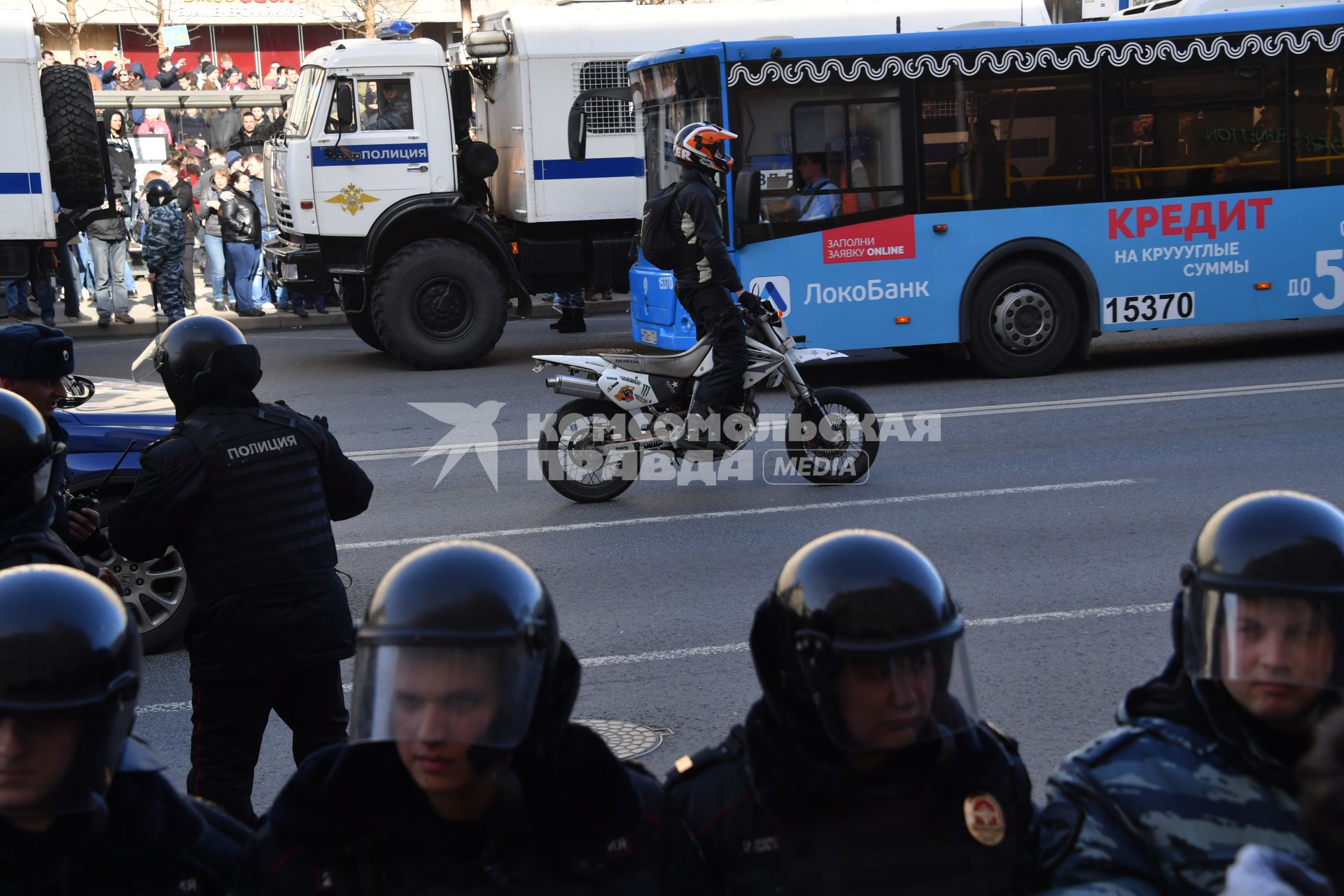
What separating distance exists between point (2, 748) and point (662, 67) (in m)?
12.1

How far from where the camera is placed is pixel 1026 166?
13.3 m

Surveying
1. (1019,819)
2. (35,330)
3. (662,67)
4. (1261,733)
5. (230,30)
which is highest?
(230,30)

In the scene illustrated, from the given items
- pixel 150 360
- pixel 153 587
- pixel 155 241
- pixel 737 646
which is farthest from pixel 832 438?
pixel 155 241

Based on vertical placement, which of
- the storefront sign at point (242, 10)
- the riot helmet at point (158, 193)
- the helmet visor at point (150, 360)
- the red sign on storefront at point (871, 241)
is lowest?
the helmet visor at point (150, 360)

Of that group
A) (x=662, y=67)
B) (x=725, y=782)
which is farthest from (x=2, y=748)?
(x=662, y=67)

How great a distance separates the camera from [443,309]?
15180 millimetres

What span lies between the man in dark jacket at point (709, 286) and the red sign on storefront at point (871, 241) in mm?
4080

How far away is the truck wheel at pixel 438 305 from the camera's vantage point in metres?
15.0

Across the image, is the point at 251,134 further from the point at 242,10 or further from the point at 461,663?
the point at 461,663

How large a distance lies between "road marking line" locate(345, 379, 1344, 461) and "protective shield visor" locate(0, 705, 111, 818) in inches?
350

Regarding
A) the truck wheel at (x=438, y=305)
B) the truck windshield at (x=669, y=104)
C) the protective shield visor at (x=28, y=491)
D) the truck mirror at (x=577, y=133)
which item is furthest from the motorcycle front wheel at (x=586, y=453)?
the truck mirror at (x=577, y=133)

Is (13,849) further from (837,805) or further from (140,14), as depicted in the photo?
(140,14)

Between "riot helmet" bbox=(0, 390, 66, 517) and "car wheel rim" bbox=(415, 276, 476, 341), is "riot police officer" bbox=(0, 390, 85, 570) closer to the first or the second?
"riot helmet" bbox=(0, 390, 66, 517)

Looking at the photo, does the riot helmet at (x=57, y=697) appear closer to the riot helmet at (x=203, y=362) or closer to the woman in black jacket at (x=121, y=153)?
the riot helmet at (x=203, y=362)
